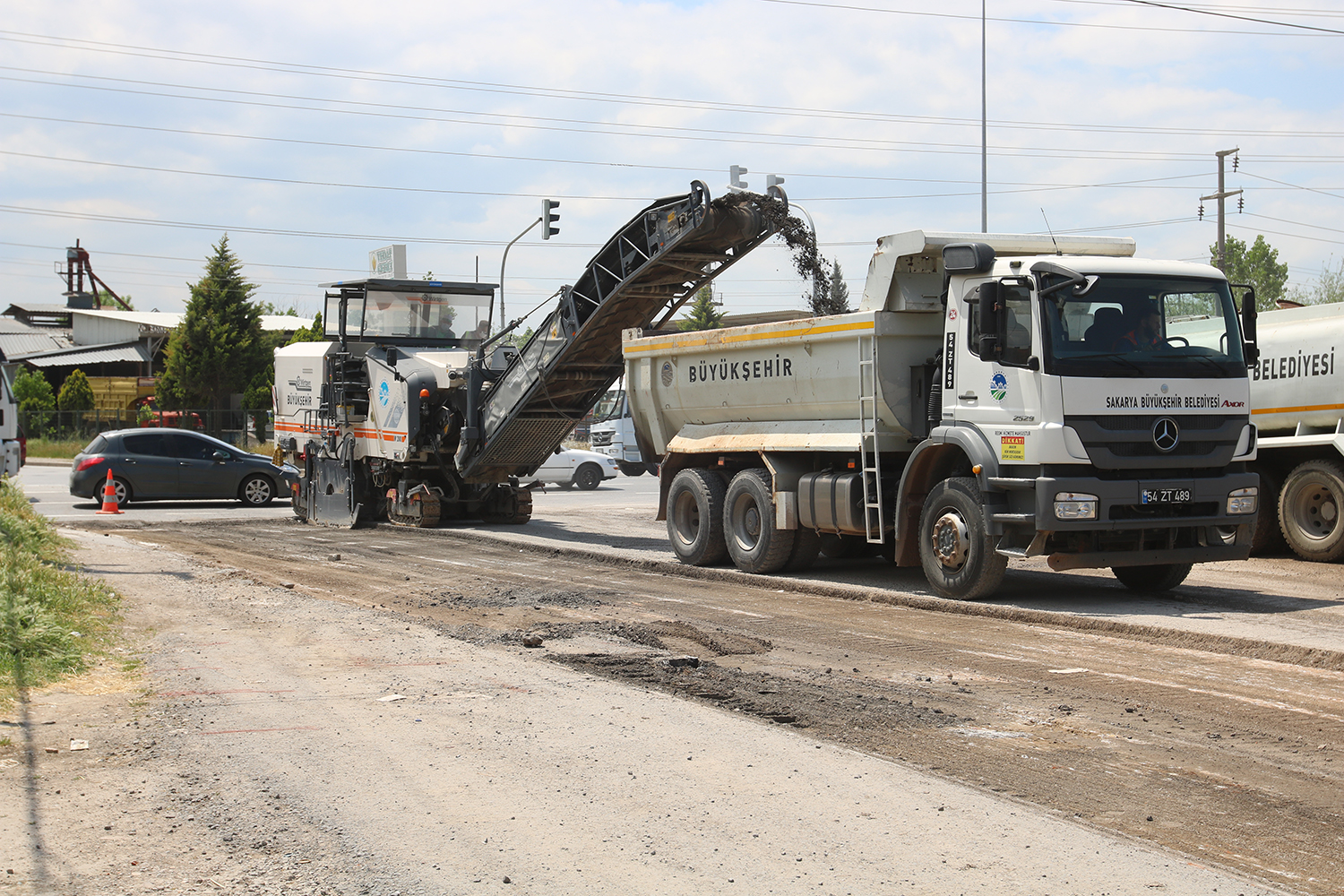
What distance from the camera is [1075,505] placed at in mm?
10305

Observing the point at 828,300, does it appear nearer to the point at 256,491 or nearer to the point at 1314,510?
the point at 1314,510

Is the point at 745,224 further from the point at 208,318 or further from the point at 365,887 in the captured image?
the point at 208,318

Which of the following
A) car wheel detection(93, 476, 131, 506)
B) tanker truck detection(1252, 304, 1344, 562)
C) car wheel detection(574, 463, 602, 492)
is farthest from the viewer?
car wheel detection(574, 463, 602, 492)

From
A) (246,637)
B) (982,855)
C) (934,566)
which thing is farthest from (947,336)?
(982,855)

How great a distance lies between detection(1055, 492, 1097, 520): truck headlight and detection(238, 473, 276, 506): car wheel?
60.3 feet

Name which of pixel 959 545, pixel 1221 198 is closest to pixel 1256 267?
pixel 1221 198

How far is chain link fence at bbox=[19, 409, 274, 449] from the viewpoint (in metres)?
51.1

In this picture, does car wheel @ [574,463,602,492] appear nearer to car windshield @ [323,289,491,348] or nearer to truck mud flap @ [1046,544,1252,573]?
car windshield @ [323,289,491,348]

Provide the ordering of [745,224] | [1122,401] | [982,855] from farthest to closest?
1. [745,224]
2. [1122,401]
3. [982,855]

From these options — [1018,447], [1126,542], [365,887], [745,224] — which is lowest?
[365,887]

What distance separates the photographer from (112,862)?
179 inches

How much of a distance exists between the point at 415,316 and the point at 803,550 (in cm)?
979

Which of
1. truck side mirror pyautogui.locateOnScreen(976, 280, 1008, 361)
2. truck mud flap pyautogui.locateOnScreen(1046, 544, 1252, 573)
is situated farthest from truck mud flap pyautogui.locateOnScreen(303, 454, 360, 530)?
truck mud flap pyautogui.locateOnScreen(1046, 544, 1252, 573)

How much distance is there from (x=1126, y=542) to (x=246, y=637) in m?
7.23
